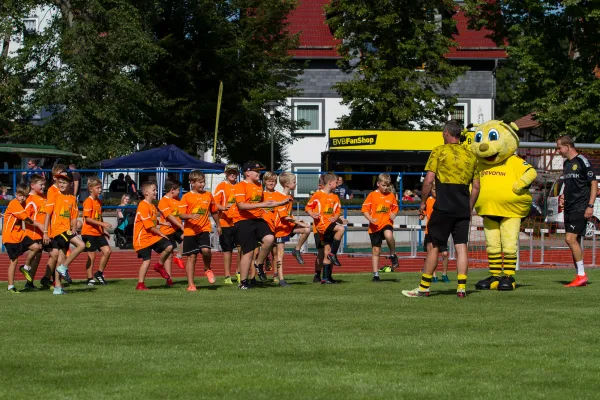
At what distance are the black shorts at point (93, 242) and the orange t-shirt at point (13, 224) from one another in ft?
7.45

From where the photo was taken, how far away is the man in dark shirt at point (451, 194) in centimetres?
1341

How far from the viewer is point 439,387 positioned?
289 inches

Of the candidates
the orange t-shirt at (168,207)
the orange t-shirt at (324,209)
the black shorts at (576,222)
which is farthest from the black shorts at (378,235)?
the black shorts at (576,222)

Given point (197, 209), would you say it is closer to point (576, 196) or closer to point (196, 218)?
point (196, 218)

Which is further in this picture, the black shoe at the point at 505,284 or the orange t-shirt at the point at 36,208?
the orange t-shirt at the point at 36,208

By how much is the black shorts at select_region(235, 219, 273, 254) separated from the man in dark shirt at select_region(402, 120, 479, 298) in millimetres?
2994

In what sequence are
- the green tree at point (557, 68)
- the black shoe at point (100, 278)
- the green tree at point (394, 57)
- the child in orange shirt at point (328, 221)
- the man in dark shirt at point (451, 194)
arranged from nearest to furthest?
the man in dark shirt at point (451, 194) < the child in orange shirt at point (328, 221) < the black shoe at point (100, 278) < the green tree at point (557, 68) < the green tree at point (394, 57)

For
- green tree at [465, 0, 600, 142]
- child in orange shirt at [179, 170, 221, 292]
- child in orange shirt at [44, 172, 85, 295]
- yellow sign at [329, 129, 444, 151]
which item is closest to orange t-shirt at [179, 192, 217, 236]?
child in orange shirt at [179, 170, 221, 292]

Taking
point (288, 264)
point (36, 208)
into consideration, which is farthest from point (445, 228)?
point (288, 264)

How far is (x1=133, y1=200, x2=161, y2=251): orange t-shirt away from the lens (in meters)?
16.6

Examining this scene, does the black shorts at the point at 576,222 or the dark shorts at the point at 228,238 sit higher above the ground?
the black shorts at the point at 576,222

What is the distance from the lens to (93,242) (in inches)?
738

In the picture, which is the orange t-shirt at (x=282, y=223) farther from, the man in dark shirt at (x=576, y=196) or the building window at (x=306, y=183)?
the building window at (x=306, y=183)

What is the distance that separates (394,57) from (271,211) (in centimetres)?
3436
